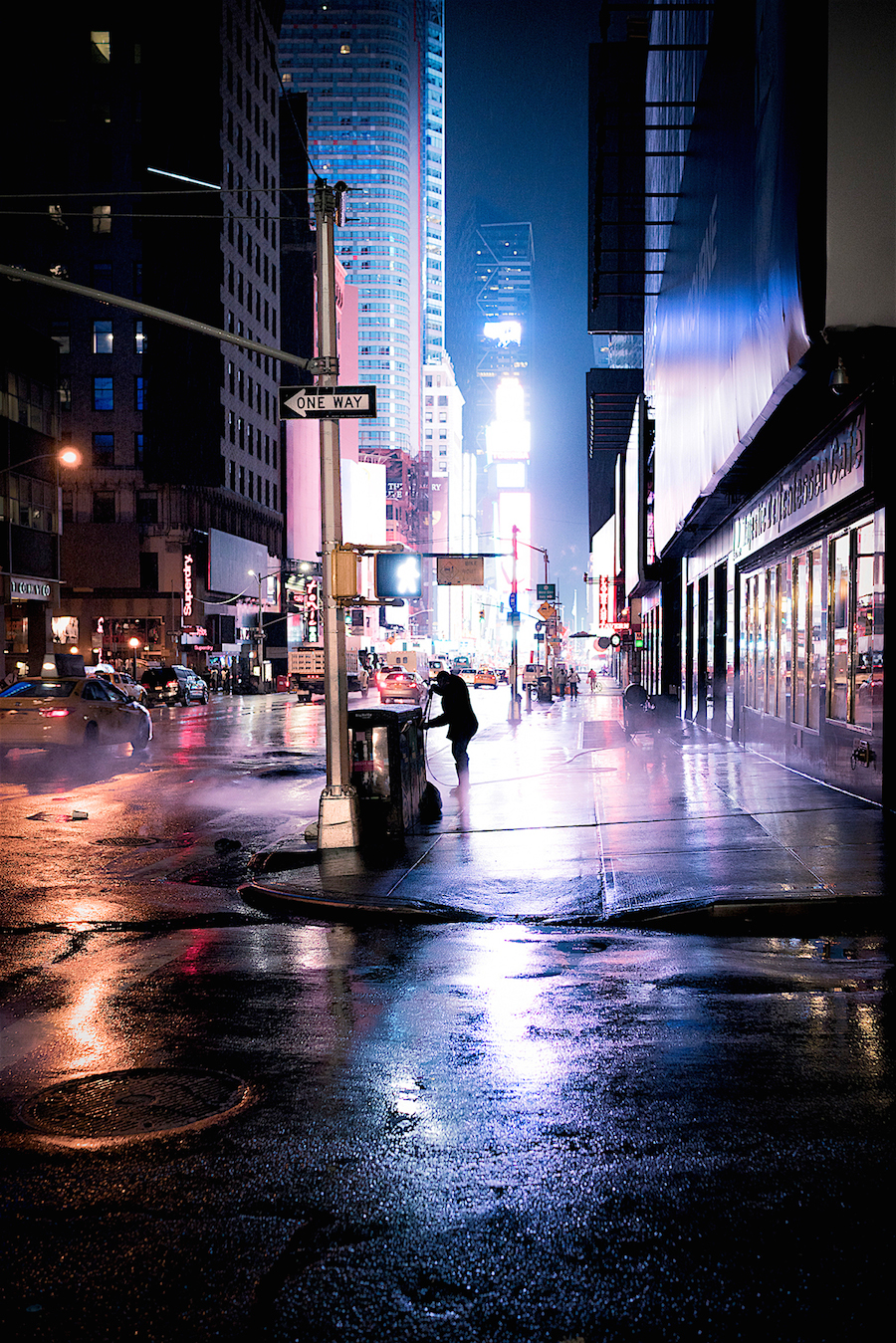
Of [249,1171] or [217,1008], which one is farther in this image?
[217,1008]

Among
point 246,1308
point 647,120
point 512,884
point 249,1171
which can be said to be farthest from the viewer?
point 647,120

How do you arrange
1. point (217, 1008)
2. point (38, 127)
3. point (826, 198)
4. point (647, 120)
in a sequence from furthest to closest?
1. point (38, 127)
2. point (647, 120)
3. point (826, 198)
4. point (217, 1008)

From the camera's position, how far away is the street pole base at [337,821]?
41.1ft

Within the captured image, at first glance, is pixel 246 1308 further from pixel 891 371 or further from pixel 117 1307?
pixel 891 371

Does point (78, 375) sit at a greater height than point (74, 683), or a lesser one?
greater

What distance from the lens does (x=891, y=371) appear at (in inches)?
501

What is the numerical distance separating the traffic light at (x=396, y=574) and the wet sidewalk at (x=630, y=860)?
3.30m

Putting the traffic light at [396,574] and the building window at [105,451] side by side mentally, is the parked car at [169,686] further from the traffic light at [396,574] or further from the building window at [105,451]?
the traffic light at [396,574]

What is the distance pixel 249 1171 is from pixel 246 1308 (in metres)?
0.95

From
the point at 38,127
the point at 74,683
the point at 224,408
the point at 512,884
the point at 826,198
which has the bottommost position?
the point at 512,884

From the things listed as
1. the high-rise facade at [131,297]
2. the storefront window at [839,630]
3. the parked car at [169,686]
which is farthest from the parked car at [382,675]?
the storefront window at [839,630]

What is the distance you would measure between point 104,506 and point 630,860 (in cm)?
7503

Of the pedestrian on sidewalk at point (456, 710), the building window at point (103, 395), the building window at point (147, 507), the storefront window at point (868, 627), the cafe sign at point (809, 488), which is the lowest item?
the pedestrian on sidewalk at point (456, 710)

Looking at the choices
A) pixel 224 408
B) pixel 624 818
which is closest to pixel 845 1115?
pixel 624 818
